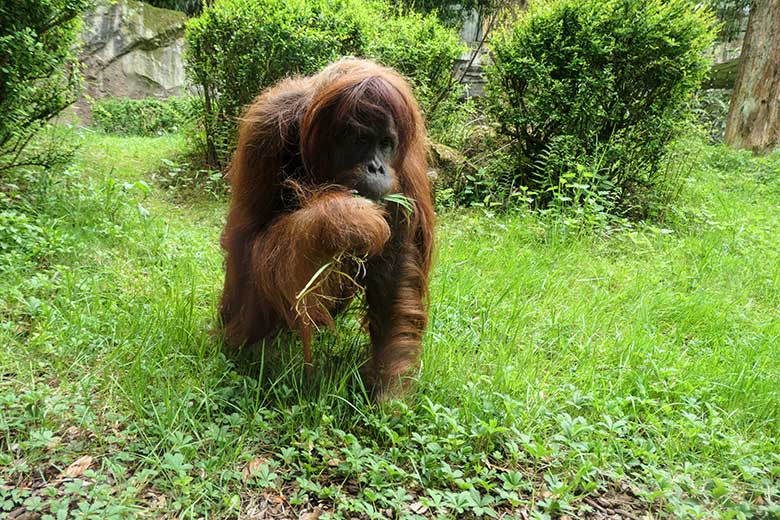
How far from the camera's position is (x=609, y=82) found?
13.2 feet

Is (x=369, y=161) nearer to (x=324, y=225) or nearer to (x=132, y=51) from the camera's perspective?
(x=324, y=225)

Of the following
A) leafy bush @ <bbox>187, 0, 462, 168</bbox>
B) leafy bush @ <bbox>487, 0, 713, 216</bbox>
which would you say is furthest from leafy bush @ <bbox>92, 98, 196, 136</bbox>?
leafy bush @ <bbox>487, 0, 713, 216</bbox>

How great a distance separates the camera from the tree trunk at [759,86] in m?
7.44

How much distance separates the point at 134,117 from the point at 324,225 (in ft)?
26.4

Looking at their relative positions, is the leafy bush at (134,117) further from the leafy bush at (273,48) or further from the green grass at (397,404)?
the green grass at (397,404)

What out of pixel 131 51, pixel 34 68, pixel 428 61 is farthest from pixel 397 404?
pixel 131 51

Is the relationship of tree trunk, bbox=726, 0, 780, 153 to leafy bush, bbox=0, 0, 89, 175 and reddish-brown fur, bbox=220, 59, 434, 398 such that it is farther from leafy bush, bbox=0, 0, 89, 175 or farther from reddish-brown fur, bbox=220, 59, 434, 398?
leafy bush, bbox=0, 0, 89, 175

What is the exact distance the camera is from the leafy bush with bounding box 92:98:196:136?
807cm

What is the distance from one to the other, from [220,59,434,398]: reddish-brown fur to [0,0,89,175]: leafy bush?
1982 millimetres

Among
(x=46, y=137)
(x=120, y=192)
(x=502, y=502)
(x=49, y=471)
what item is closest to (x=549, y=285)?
(x=502, y=502)

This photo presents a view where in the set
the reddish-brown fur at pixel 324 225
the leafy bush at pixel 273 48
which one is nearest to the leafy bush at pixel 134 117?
the leafy bush at pixel 273 48

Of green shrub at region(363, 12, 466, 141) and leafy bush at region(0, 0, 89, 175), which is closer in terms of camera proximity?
leafy bush at region(0, 0, 89, 175)

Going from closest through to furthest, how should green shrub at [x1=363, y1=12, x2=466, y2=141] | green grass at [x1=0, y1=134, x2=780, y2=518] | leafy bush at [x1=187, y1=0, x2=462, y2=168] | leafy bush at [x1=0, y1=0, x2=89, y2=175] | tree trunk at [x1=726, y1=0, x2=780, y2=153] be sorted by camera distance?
1. green grass at [x1=0, y1=134, x2=780, y2=518]
2. leafy bush at [x1=0, y1=0, x2=89, y2=175]
3. leafy bush at [x1=187, y1=0, x2=462, y2=168]
4. green shrub at [x1=363, y1=12, x2=466, y2=141]
5. tree trunk at [x1=726, y1=0, x2=780, y2=153]

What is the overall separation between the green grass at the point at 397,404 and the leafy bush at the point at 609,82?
1394 mm
